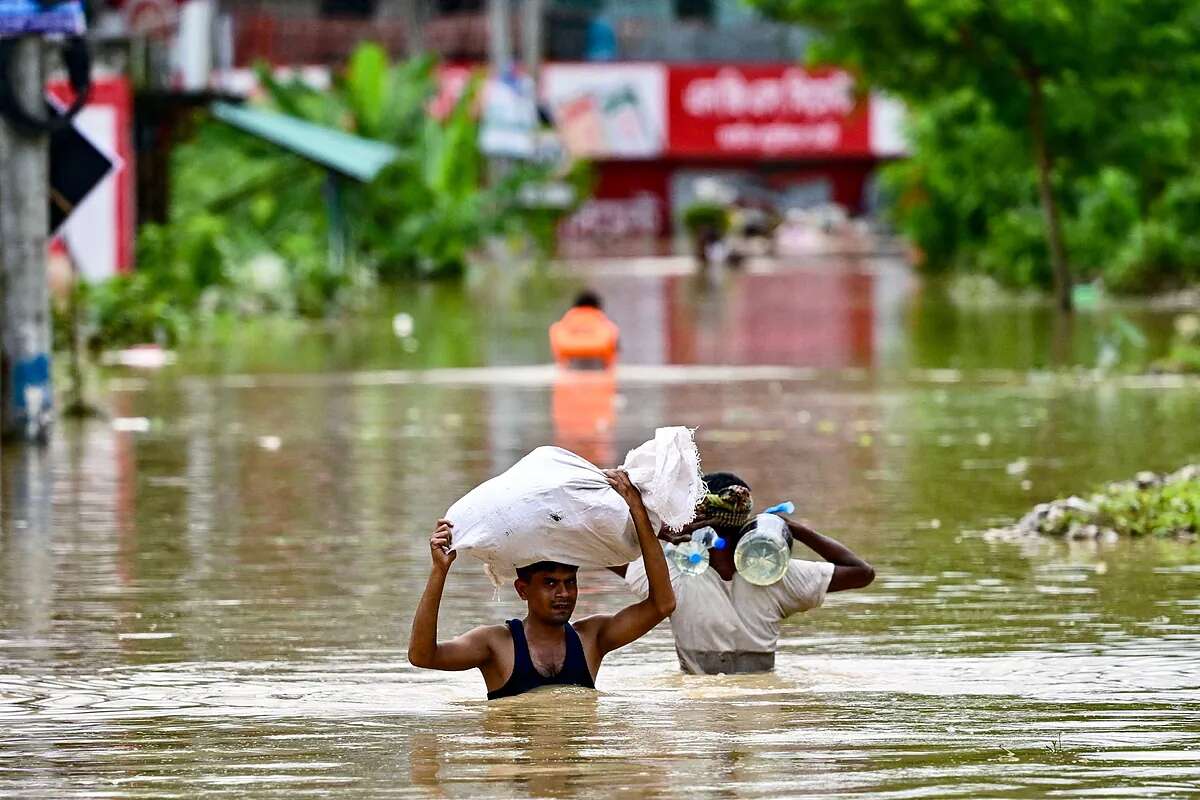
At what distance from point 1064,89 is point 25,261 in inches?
782

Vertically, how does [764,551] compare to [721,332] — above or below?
above

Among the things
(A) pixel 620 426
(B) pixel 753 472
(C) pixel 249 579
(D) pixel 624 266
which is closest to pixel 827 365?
(A) pixel 620 426

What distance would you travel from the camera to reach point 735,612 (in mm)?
9102

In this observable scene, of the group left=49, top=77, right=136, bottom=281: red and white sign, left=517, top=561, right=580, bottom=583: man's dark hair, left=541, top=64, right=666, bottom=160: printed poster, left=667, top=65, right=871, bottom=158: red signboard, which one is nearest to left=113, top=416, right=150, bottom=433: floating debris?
left=517, top=561, right=580, bottom=583: man's dark hair

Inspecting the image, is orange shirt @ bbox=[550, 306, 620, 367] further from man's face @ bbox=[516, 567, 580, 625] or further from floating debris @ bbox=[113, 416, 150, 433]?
man's face @ bbox=[516, 567, 580, 625]

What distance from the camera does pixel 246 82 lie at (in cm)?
6825

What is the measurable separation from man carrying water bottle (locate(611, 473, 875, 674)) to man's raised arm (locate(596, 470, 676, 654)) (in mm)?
415

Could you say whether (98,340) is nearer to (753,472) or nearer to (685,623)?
(753,472)

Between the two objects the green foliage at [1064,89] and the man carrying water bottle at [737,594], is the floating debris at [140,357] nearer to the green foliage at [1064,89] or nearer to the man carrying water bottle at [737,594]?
the green foliage at [1064,89]

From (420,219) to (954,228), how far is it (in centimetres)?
993

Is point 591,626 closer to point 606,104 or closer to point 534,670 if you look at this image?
point 534,670

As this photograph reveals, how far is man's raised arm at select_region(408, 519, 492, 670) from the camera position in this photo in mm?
7902

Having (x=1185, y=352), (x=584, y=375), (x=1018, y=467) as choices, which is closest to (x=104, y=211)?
(x=584, y=375)

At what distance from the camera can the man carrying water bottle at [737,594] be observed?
8.90 metres
